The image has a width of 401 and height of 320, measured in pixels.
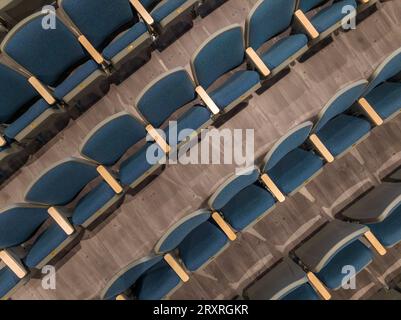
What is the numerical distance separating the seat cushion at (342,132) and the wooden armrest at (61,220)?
365mm

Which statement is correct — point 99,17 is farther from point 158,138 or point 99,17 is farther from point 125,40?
point 158,138

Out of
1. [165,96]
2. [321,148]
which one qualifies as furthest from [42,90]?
[321,148]

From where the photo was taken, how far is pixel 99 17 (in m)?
0.46

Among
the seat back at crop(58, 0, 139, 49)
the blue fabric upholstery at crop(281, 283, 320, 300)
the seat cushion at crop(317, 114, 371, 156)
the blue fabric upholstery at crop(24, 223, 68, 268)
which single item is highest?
the seat back at crop(58, 0, 139, 49)

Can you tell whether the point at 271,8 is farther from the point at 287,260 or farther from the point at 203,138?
the point at 287,260

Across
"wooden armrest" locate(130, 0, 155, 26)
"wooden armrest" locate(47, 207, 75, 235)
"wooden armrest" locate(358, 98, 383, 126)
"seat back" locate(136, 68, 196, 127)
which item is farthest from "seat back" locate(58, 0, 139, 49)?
"wooden armrest" locate(358, 98, 383, 126)

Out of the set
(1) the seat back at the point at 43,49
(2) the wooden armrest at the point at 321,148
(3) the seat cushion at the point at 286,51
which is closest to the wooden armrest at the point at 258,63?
(3) the seat cushion at the point at 286,51

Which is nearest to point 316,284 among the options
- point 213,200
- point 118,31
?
point 213,200

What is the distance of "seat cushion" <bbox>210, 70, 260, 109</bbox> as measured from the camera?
47 centimetres

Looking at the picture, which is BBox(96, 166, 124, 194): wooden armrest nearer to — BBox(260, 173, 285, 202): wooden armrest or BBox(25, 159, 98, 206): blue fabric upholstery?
BBox(25, 159, 98, 206): blue fabric upholstery

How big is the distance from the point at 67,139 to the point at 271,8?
0.33 metres

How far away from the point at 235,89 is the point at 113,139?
0.55ft

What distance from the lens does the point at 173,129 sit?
18.9 inches

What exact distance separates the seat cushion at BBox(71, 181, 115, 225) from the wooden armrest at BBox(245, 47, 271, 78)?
0.25 metres
